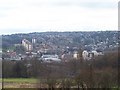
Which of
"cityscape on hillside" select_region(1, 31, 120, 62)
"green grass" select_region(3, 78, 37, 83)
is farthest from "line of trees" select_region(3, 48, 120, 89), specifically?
"cityscape on hillside" select_region(1, 31, 120, 62)

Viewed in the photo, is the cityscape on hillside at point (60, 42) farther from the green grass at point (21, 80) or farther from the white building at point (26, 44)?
the green grass at point (21, 80)

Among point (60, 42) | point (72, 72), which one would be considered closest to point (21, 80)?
point (72, 72)

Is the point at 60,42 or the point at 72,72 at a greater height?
the point at 60,42

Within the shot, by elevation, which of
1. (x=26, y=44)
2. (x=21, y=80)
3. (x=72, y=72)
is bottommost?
(x=21, y=80)

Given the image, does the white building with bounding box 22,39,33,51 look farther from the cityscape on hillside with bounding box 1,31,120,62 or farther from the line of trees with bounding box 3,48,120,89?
the line of trees with bounding box 3,48,120,89

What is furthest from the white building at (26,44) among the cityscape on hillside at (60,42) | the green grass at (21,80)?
the green grass at (21,80)

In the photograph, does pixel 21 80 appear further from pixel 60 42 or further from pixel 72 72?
pixel 60 42

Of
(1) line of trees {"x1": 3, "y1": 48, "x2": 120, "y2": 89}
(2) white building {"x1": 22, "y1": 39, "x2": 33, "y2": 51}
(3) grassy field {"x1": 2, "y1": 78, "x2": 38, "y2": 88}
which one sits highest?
(2) white building {"x1": 22, "y1": 39, "x2": 33, "y2": 51}

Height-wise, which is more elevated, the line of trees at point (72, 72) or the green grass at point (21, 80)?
the line of trees at point (72, 72)

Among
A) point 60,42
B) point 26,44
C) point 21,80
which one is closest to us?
point 21,80

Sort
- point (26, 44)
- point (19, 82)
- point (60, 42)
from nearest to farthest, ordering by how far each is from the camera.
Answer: point (19, 82), point (26, 44), point (60, 42)

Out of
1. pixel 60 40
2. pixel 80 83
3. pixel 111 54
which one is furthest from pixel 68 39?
pixel 80 83
